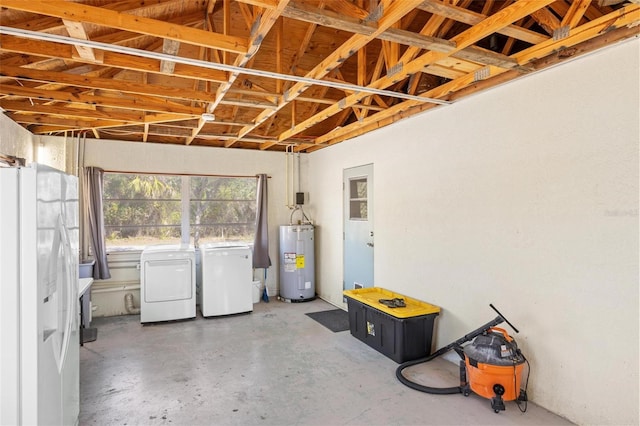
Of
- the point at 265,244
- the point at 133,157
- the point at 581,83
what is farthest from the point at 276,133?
the point at 581,83

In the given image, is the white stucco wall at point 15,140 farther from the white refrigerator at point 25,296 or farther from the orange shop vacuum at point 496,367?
the orange shop vacuum at point 496,367

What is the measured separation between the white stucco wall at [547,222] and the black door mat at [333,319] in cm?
109

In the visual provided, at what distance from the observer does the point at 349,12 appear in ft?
7.06

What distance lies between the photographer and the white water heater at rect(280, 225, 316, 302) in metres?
5.87

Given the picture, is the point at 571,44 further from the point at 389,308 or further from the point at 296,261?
the point at 296,261

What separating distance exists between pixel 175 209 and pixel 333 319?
9.71 feet

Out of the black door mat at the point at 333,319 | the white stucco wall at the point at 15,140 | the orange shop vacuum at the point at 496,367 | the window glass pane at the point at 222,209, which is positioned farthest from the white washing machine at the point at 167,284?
the orange shop vacuum at the point at 496,367

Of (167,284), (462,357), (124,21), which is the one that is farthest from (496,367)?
(167,284)

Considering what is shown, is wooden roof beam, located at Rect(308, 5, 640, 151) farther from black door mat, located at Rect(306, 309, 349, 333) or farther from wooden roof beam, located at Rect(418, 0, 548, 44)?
black door mat, located at Rect(306, 309, 349, 333)

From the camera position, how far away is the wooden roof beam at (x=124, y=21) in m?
1.94

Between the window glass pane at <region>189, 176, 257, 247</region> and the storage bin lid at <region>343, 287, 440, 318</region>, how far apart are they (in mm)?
2566

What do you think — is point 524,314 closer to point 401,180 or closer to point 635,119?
point 635,119

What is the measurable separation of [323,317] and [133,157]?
3647 mm

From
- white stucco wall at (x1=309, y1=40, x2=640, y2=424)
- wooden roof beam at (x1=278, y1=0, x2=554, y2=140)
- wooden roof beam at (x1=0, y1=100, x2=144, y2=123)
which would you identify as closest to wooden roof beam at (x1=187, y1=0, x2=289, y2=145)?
wooden roof beam at (x1=278, y1=0, x2=554, y2=140)
